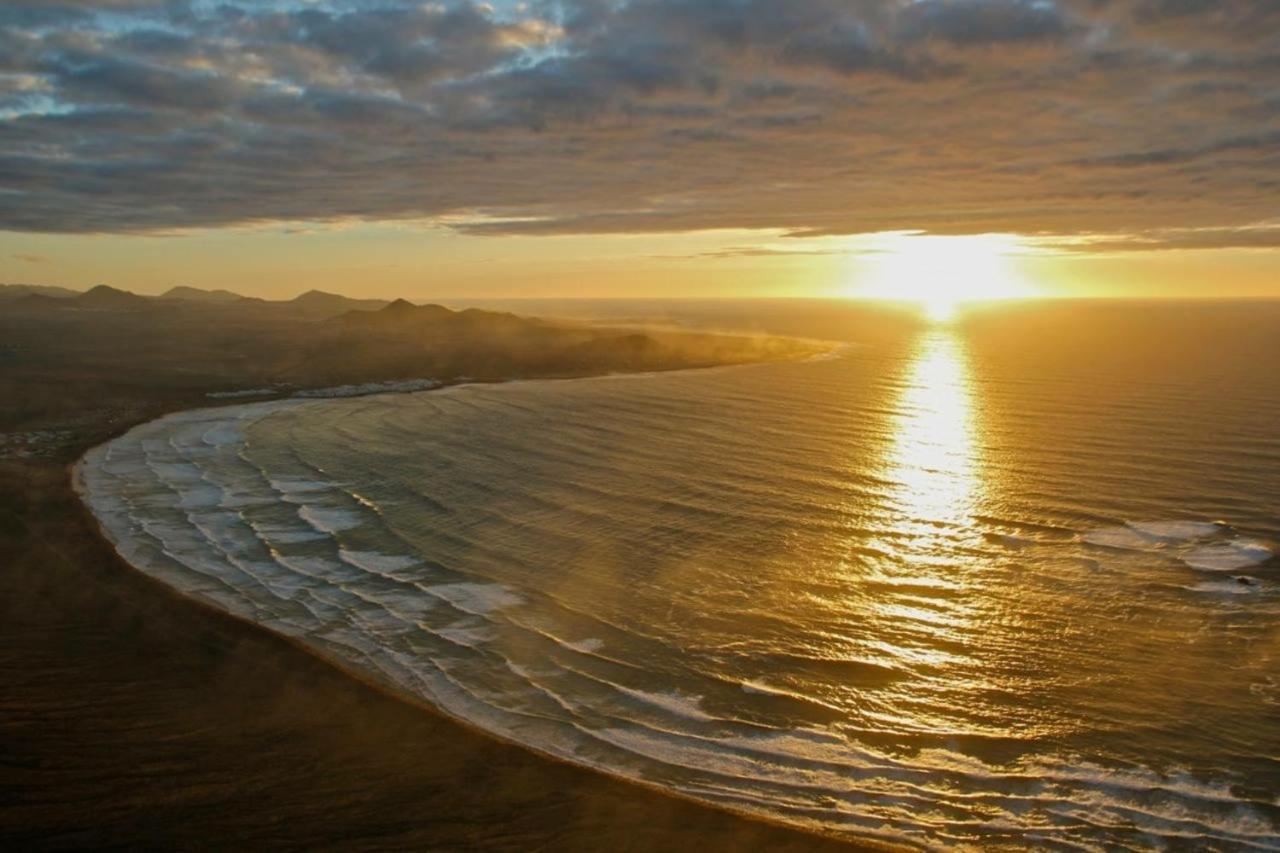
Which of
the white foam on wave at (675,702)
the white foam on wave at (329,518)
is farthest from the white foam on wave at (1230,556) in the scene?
the white foam on wave at (329,518)

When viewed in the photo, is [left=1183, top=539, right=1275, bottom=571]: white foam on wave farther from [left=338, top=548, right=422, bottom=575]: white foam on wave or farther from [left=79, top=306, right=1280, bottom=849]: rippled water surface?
[left=338, top=548, right=422, bottom=575]: white foam on wave

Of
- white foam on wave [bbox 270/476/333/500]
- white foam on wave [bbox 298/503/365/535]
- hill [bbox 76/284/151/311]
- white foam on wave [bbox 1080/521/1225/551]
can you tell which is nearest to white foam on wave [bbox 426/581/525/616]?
white foam on wave [bbox 298/503/365/535]

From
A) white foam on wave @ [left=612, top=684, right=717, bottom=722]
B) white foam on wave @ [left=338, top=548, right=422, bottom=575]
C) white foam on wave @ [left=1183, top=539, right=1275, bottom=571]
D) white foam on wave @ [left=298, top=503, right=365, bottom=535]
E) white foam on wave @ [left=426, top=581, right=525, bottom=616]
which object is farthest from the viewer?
white foam on wave @ [left=298, top=503, right=365, bottom=535]

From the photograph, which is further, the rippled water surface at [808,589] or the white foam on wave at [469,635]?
the white foam on wave at [469,635]

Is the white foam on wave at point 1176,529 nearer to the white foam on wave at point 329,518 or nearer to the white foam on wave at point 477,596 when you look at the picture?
the white foam on wave at point 477,596

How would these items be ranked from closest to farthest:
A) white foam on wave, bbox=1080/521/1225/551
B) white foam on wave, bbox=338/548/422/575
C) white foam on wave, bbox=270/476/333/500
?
white foam on wave, bbox=338/548/422/575 → white foam on wave, bbox=1080/521/1225/551 → white foam on wave, bbox=270/476/333/500
